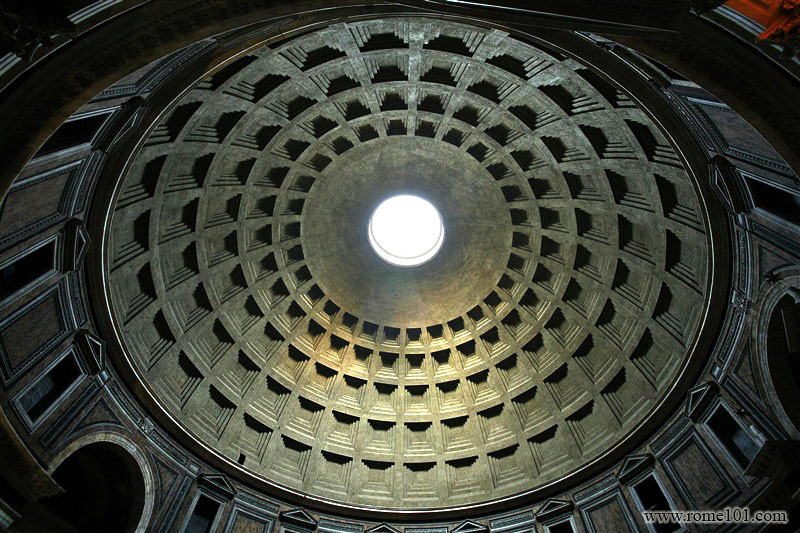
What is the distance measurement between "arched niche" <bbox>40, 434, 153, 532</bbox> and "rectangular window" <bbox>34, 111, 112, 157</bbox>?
11.1 metres

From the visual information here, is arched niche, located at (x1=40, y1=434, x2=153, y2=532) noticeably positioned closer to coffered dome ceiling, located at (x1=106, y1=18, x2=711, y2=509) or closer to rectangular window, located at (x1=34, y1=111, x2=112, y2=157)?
coffered dome ceiling, located at (x1=106, y1=18, x2=711, y2=509)

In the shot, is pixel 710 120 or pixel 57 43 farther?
pixel 710 120

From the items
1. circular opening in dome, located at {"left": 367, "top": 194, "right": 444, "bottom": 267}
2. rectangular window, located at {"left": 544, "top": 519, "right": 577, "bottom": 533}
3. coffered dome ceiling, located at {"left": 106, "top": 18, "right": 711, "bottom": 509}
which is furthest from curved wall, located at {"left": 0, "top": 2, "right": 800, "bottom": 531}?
circular opening in dome, located at {"left": 367, "top": 194, "right": 444, "bottom": 267}

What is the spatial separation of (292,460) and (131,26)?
22479 millimetres

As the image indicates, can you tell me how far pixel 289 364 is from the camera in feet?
99.7

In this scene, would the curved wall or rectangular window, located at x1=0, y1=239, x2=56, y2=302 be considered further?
rectangular window, located at x1=0, y1=239, x2=56, y2=302

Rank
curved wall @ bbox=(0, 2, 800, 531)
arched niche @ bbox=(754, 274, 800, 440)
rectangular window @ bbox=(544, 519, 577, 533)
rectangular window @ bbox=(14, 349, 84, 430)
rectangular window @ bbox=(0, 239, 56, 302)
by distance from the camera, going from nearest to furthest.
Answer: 1. curved wall @ bbox=(0, 2, 800, 531)
2. rectangular window @ bbox=(0, 239, 56, 302)
3. arched niche @ bbox=(754, 274, 800, 440)
4. rectangular window @ bbox=(14, 349, 84, 430)
5. rectangular window @ bbox=(544, 519, 577, 533)

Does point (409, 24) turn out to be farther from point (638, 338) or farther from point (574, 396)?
point (574, 396)

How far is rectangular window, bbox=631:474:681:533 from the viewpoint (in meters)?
20.6

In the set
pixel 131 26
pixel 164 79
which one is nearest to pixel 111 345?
pixel 164 79

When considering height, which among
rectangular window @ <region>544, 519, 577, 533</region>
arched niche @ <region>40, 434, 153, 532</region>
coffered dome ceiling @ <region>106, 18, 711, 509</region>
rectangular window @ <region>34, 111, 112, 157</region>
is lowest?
arched niche @ <region>40, 434, 153, 532</region>

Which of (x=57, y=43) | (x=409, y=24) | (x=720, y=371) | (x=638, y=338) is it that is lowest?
(x=57, y=43)
